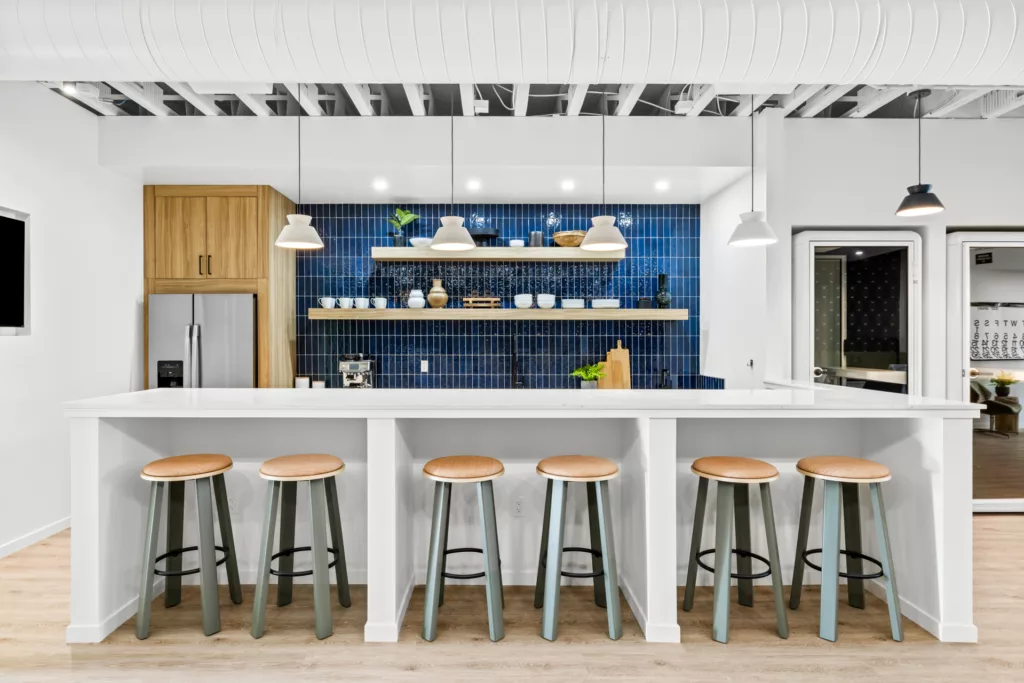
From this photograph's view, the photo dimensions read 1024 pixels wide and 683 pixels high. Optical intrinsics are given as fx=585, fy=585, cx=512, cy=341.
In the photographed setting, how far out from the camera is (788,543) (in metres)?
2.87

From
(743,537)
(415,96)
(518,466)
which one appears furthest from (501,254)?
(743,537)

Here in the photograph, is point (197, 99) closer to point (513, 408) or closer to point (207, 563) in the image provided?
point (207, 563)

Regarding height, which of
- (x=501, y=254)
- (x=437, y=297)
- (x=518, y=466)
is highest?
(x=501, y=254)

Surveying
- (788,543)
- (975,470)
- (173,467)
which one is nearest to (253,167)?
(173,467)

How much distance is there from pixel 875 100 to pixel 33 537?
229 inches

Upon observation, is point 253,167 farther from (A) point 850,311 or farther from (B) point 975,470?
(B) point 975,470

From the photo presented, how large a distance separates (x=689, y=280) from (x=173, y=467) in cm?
407

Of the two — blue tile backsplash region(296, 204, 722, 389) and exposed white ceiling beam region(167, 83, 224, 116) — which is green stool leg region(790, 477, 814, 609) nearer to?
blue tile backsplash region(296, 204, 722, 389)

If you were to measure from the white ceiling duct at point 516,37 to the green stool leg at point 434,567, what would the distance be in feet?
5.67

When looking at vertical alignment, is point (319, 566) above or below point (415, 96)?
below

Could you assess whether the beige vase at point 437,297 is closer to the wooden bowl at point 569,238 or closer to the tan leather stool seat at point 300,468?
the wooden bowl at point 569,238

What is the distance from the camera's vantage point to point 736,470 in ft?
7.79

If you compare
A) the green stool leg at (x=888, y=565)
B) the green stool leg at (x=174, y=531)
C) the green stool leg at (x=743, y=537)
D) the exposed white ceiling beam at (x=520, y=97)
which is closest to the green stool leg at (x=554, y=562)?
the green stool leg at (x=743, y=537)

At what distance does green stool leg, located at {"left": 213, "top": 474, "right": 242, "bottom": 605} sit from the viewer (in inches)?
103
